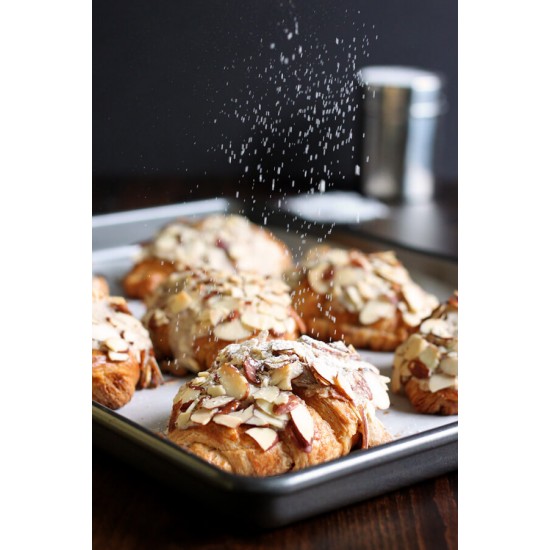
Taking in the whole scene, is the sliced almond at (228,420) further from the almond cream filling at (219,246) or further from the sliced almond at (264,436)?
the almond cream filling at (219,246)

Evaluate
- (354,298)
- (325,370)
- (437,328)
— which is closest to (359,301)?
(354,298)

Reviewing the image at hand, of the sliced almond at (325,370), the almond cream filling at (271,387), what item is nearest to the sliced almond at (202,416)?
the almond cream filling at (271,387)

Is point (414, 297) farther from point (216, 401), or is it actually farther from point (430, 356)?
point (216, 401)

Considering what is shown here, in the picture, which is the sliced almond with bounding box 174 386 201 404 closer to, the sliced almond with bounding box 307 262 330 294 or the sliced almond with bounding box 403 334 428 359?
the sliced almond with bounding box 403 334 428 359

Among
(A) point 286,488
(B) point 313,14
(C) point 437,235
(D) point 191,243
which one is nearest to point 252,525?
(A) point 286,488

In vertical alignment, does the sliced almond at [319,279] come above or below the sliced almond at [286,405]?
above
